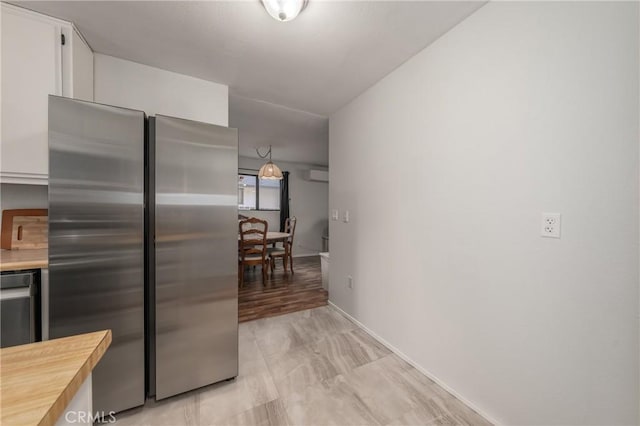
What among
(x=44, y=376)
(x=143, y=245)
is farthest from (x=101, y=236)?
(x=44, y=376)

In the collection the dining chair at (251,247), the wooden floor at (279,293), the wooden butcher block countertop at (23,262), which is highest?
the wooden butcher block countertop at (23,262)

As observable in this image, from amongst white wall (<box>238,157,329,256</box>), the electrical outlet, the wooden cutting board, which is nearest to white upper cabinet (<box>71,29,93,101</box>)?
the wooden cutting board

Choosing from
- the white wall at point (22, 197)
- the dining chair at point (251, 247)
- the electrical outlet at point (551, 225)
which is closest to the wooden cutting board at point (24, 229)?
the white wall at point (22, 197)

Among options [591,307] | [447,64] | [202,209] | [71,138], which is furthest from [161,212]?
[591,307]

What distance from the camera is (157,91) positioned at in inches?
80.7

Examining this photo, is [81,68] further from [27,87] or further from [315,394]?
[315,394]

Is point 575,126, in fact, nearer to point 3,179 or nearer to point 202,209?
point 202,209

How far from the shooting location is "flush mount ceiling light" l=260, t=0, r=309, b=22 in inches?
51.2

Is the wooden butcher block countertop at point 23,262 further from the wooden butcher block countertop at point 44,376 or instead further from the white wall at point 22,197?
the wooden butcher block countertop at point 44,376

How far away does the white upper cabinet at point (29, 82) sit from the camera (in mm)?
1419

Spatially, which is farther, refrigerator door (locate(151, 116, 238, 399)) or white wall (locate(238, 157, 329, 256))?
white wall (locate(238, 157, 329, 256))

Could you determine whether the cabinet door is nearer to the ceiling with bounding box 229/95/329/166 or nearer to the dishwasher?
the dishwasher

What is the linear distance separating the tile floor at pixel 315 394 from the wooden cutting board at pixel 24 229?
131 centimetres

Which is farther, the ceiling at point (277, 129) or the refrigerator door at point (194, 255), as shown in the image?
the ceiling at point (277, 129)
